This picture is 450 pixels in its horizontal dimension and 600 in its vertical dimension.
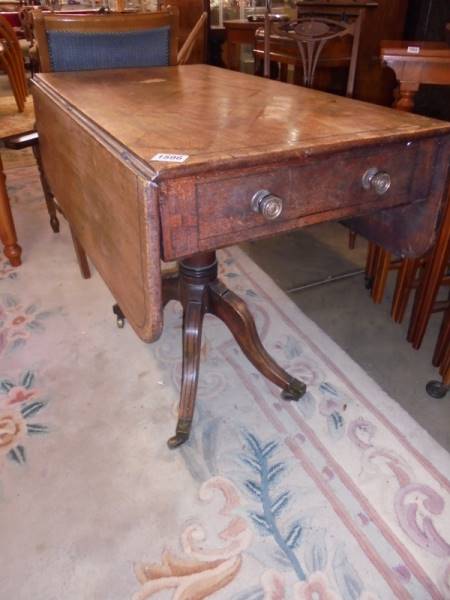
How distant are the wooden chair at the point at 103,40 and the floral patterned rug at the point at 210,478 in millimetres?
487

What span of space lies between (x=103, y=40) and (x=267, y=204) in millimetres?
1139

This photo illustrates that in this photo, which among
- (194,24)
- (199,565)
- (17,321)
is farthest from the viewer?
(194,24)

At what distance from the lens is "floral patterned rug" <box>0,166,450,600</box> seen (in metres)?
0.96

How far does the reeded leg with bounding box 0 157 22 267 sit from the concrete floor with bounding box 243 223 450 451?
103cm

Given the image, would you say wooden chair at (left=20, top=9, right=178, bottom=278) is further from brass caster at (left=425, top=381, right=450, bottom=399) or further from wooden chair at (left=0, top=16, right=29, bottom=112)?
wooden chair at (left=0, top=16, right=29, bottom=112)

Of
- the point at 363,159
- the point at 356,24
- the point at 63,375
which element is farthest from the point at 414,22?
the point at 63,375

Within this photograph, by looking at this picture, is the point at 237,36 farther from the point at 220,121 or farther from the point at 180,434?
the point at 180,434

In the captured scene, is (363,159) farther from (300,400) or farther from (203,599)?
(203,599)

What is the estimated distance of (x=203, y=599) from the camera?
921 mm

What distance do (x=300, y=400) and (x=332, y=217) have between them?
2.12 ft

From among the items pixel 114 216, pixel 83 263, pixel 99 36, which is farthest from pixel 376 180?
pixel 83 263

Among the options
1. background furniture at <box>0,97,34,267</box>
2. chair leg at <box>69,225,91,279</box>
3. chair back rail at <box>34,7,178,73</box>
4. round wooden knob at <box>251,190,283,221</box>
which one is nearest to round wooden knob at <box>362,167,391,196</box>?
round wooden knob at <box>251,190,283,221</box>

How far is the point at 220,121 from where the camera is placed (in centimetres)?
94

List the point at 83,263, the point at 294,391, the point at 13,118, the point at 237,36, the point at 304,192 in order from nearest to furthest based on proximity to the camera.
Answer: the point at 304,192, the point at 294,391, the point at 83,263, the point at 237,36, the point at 13,118
